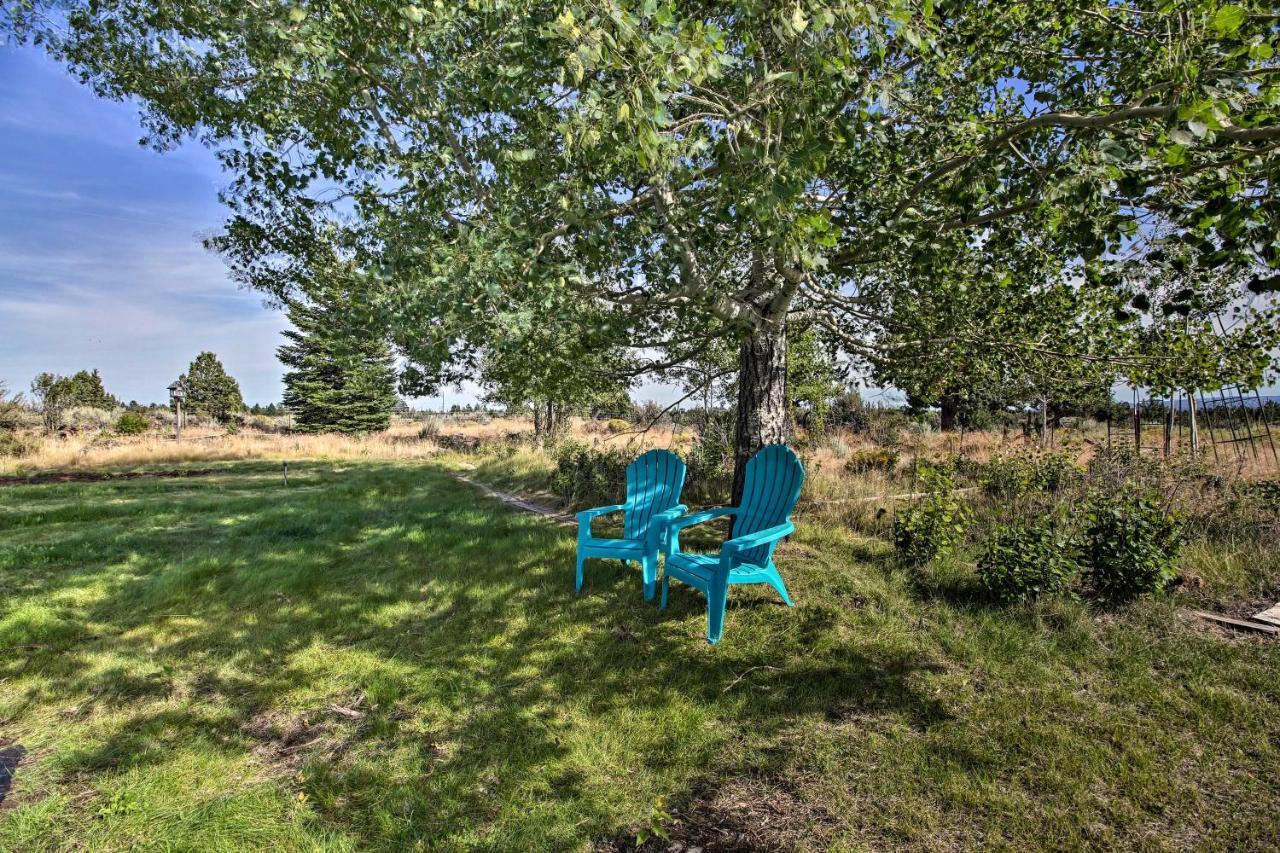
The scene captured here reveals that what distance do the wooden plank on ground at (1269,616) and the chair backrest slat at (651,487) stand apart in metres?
3.67

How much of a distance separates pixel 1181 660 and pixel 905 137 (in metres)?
3.64

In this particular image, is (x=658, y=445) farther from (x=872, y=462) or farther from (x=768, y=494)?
(x=768, y=494)

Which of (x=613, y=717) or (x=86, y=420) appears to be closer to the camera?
(x=613, y=717)

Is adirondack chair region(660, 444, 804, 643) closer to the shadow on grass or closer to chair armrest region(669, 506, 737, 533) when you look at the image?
chair armrest region(669, 506, 737, 533)

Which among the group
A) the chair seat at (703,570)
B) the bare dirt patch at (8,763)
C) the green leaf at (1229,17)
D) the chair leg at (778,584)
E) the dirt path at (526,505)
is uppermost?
the green leaf at (1229,17)

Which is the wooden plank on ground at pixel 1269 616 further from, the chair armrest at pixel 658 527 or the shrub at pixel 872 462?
the shrub at pixel 872 462

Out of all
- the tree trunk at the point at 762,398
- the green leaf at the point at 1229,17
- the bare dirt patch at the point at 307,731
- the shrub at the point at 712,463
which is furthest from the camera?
the shrub at the point at 712,463

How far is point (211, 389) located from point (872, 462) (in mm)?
38725

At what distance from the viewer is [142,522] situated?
290 inches

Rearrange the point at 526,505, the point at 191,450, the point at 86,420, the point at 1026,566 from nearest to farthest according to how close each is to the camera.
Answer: the point at 1026,566, the point at 526,505, the point at 191,450, the point at 86,420

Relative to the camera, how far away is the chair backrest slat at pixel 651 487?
478 cm

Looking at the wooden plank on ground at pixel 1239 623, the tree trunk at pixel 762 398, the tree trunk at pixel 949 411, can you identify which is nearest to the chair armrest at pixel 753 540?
the tree trunk at pixel 762 398

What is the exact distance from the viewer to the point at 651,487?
4.93 meters

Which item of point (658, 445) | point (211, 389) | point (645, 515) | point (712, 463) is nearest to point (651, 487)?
point (645, 515)
